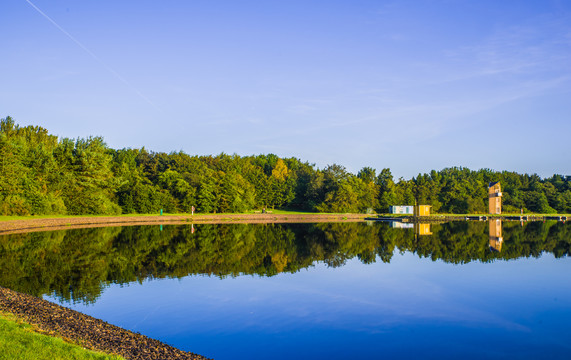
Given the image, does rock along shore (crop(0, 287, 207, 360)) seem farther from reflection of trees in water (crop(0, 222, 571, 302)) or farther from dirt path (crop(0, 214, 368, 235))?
dirt path (crop(0, 214, 368, 235))

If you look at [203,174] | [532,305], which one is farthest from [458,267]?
[203,174]

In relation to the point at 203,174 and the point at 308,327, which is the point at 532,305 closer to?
the point at 308,327

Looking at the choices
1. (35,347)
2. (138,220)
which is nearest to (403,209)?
(138,220)

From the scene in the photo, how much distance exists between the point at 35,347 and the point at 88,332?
1976 millimetres

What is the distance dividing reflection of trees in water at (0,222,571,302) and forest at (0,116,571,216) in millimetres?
16316

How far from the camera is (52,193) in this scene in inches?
1847

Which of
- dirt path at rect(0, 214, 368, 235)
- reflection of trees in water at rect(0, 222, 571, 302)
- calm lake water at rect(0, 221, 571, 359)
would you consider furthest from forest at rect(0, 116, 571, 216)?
Answer: calm lake water at rect(0, 221, 571, 359)

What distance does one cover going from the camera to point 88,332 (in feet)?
30.3

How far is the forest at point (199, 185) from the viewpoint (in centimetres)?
4597

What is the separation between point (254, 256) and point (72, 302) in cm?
1180

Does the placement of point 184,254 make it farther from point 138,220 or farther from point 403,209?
point 403,209

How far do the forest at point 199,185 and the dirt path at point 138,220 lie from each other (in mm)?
4019

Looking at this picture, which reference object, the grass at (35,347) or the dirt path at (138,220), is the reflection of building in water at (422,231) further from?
the grass at (35,347)

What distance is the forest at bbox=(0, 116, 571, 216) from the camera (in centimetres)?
4597
